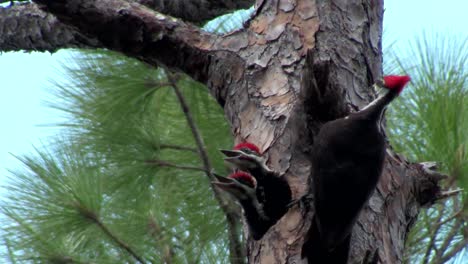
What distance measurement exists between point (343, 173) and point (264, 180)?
5.7 inches

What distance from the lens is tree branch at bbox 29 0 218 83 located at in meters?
1.68

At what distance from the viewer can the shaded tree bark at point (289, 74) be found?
147 cm

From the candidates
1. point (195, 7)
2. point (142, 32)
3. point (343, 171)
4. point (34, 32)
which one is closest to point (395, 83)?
point (343, 171)

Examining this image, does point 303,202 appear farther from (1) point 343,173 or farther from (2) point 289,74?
(2) point 289,74

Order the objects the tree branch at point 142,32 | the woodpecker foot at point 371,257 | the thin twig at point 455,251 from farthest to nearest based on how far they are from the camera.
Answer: the thin twig at point 455,251, the tree branch at point 142,32, the woodpecker foot at point 371,257

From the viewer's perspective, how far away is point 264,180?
143 centimetres

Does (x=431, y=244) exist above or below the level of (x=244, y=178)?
below

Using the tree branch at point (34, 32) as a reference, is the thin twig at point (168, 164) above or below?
below

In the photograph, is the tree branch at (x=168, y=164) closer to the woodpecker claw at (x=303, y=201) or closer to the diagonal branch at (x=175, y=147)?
the diagonal branch at (x=175, y=147)

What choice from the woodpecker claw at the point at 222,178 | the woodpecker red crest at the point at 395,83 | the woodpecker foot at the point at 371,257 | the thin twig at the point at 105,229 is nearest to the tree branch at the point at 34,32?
the thin twig at the point at 105,229

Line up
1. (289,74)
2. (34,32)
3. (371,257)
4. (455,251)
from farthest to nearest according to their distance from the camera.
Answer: (34,32), (455,251), (289,74), (371,257)

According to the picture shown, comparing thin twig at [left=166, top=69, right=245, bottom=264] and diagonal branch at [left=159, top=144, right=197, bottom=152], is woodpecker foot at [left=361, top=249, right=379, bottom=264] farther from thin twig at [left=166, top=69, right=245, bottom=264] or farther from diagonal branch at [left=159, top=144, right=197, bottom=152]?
diagonal branch at [left=159, top=144, right=197, bottom=152]

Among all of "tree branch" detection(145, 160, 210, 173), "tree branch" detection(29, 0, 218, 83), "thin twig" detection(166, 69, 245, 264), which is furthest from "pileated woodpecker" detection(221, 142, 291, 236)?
"tree branch" detection(145, 160, 210, 173)

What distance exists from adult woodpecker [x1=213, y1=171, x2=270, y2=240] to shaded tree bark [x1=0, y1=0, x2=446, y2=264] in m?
0.02
